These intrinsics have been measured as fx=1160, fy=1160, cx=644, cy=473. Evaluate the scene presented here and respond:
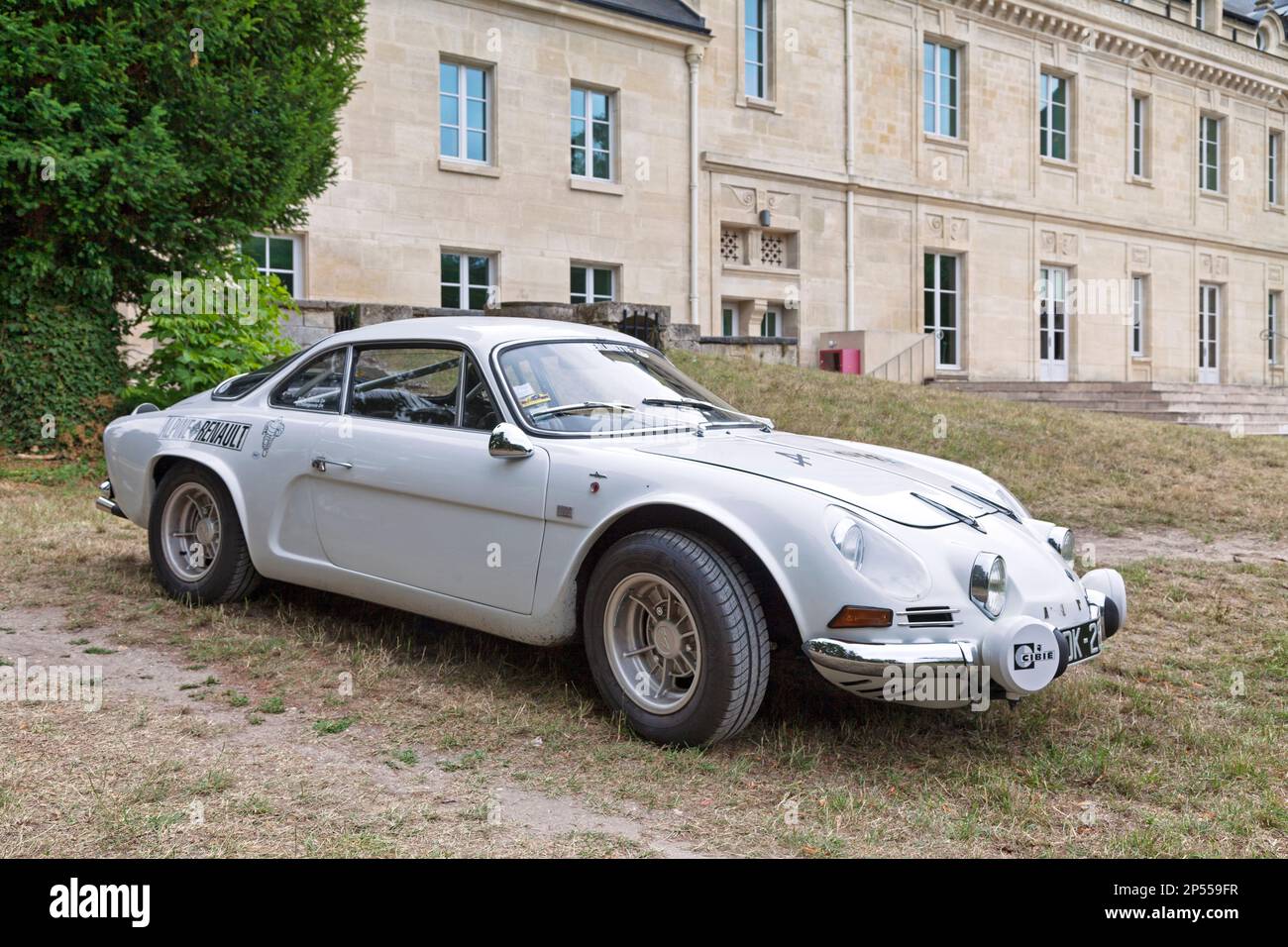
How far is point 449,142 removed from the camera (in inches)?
782

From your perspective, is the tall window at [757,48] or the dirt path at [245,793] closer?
the dirt path at [245,793]

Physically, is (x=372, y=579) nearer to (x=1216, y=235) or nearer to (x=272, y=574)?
(x=272, y=574)

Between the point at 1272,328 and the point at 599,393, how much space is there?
36424mm

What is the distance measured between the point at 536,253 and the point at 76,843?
18.0 m

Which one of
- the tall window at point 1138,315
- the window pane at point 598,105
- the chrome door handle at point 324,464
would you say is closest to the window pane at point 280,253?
the window pane at point 598,105

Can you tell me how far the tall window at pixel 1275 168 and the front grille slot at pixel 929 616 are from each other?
3699 cm

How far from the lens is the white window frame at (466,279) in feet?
65.2

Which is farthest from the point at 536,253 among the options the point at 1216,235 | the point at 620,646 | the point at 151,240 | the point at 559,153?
the point at 1216,235

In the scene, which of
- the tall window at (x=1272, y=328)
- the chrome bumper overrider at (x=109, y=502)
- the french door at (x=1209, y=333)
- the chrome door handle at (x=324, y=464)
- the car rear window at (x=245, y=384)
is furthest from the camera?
the tall window at (x=1272, y=328)

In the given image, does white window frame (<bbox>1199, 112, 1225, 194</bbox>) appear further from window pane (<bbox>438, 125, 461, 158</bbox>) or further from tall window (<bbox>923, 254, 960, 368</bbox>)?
window pane (<bbox>438, 125, 461, 158</bbox>)

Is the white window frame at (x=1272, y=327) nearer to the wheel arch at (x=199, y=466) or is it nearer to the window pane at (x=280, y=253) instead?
the window pane at (x=280, y=253)

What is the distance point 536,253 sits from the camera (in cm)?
2050

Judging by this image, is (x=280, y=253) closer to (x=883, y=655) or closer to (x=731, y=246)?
(x=731, y=246)

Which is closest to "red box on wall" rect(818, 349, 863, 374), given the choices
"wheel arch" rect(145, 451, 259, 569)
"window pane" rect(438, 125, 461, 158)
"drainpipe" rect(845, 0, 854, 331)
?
"drainpipe" rect(845, 0, 854, 331)
